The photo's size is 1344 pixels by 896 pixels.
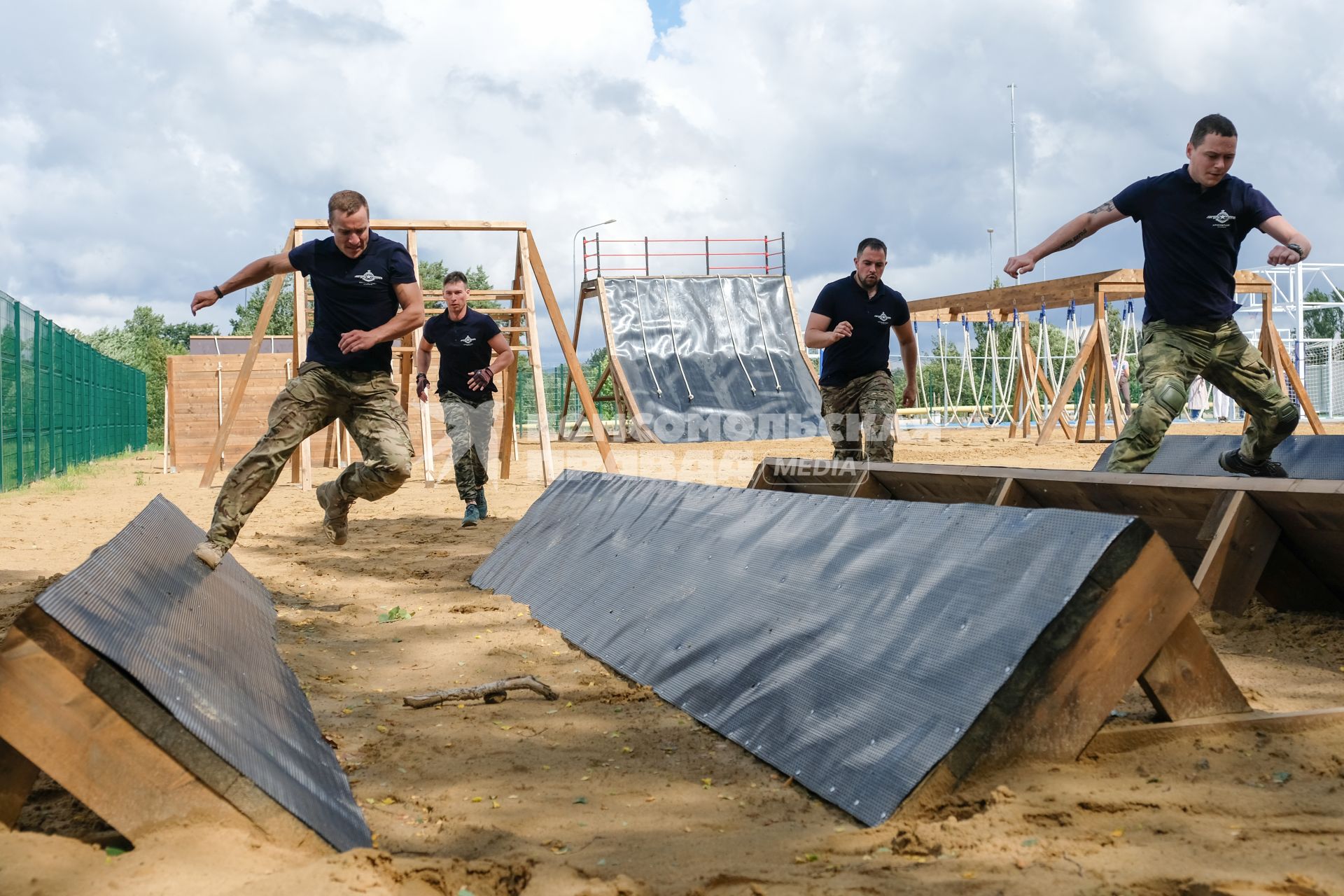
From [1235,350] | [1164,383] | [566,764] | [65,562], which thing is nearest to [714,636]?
[566,764]

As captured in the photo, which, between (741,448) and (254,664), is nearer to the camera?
(254,664)

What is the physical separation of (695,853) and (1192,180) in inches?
171

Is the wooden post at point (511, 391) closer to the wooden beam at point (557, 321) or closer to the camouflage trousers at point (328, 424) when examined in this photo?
the wooden beam at point (557, 321)

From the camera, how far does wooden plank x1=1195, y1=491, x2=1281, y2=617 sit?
4.02 metres

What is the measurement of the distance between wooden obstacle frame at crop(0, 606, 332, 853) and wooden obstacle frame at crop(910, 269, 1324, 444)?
1539cm

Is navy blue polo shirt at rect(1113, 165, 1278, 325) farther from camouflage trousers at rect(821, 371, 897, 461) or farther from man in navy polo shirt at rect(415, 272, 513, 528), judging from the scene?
man in navy polo shirt at rect(415, 272, 513, 528)

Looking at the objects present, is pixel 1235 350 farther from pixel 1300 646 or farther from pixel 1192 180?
pixel 1300 646

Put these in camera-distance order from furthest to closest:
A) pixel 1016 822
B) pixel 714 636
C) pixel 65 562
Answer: pixel 65 562, pixel 714 636, pixel 1016 822

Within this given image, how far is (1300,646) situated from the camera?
4.05 m

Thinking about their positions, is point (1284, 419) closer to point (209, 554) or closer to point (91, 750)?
point (209, 554)

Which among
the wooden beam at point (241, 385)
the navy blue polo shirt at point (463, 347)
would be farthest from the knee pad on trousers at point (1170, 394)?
the wooden beam at point (241, 385)

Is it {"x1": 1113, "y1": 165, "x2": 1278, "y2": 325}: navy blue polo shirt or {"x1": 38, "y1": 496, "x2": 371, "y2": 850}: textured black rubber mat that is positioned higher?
{"x1": 1113, "y1": 165, "x2": 1278, "y2": 325}: navy blue polo shirt

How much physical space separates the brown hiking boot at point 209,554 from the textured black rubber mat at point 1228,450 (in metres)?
4.35

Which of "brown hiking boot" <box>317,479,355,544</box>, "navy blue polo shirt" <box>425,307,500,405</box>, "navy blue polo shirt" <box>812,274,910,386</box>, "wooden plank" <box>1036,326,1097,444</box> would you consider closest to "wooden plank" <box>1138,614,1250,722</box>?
"navy blue polo shirt" <box>812,274,910,386</box>
